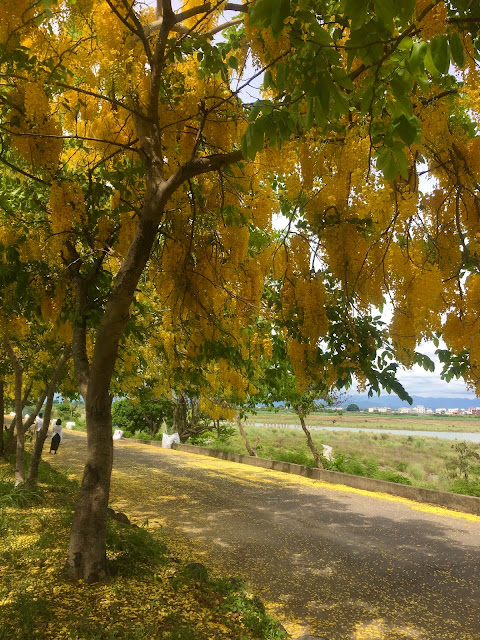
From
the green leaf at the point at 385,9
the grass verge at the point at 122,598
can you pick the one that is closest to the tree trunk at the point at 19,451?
the grass verge at the point at 122,598

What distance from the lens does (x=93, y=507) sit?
3.46 m

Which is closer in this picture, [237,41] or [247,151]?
[247,151]

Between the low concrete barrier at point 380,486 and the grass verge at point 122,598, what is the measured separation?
16.2 feet

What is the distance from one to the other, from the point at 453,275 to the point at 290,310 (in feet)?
3.64

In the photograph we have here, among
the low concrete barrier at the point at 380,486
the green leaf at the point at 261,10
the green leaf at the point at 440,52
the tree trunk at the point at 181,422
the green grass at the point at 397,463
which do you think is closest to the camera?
the green leaf at the point at 261,10

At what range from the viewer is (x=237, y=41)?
13.6ft

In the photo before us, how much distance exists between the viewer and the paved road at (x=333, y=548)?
3441 millimetres

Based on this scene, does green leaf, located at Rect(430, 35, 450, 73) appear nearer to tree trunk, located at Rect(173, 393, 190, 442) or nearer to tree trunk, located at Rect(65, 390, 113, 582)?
tree trunk, located at Rect(65, 390, 113, 582)

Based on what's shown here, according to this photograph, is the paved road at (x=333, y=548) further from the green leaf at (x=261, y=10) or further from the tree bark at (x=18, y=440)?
the green leaf at (x=261, y=10)

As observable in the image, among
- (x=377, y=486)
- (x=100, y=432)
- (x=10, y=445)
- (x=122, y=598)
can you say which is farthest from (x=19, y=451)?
(x=377, y=486)

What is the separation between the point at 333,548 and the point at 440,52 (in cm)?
491

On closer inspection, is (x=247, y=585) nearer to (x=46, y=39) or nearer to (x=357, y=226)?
(x=357, y=226)

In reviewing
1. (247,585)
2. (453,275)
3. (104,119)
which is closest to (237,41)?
(104,119)

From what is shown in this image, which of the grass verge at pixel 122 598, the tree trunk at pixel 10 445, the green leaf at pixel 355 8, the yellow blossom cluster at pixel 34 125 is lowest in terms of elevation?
the grass verge at pixel 122 598
